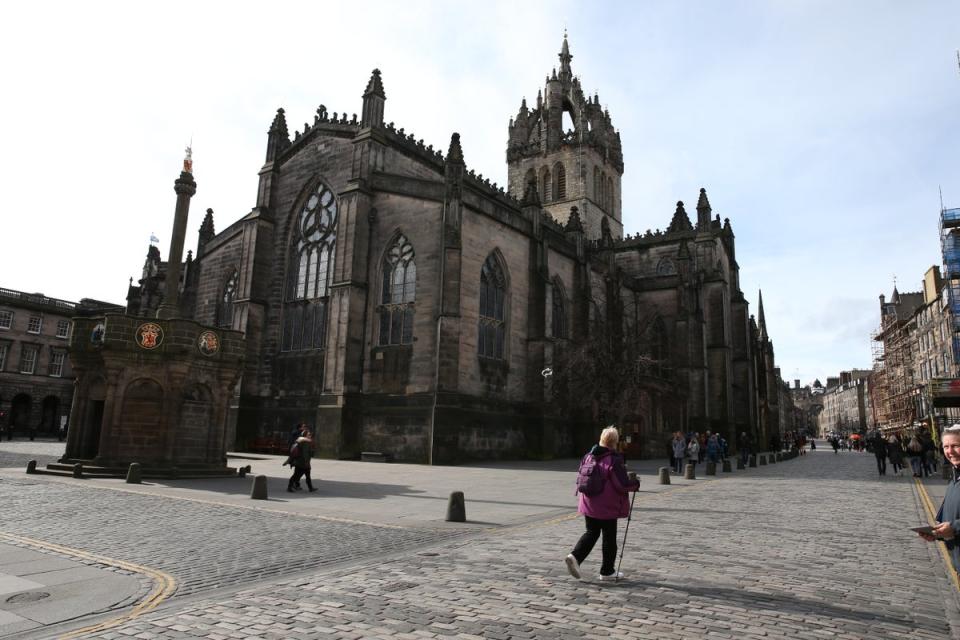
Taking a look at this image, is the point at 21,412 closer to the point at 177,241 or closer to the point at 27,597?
the point at 177,241

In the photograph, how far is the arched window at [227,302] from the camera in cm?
3500

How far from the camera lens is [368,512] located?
11.1 metres

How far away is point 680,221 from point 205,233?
35612 millimetres

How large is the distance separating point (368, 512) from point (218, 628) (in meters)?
6.59

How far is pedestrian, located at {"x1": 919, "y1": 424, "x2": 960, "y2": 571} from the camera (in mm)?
3842

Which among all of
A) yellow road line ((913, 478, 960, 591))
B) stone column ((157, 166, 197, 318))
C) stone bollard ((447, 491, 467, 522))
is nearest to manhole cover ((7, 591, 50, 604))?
stone bollard ((447, 491, 467, 522))

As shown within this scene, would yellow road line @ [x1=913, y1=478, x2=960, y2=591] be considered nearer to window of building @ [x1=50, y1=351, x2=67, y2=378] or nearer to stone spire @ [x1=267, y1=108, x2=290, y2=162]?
stone spire @ [x1=267, y1=108, x2=290, y2=162]

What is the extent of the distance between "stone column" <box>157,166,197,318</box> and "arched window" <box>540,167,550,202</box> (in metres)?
42.1

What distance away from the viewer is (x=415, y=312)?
26984 mm

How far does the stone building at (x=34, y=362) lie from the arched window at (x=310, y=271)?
27479 millimetres

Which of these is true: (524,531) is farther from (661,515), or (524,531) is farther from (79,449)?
(79,449)

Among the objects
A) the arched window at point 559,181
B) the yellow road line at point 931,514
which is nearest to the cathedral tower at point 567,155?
the arched window at point 559,181

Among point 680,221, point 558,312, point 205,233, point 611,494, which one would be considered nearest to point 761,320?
point 680,221

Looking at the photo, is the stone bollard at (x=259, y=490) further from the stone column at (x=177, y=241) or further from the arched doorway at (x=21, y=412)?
the arched doorway at (x=21, y=412)
